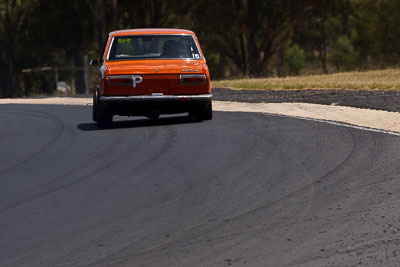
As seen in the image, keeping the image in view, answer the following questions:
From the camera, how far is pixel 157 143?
12.2 m

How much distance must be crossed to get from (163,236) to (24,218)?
1.51 metres

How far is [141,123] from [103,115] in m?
1.15

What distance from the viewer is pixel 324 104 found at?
56.3 ft

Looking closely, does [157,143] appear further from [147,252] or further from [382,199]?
[147,252]

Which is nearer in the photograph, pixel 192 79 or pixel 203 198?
pixel 203 198

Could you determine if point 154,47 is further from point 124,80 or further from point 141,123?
point 141,123

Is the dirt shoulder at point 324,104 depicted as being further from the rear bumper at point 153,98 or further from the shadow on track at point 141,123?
the rear bumper at point 153,98

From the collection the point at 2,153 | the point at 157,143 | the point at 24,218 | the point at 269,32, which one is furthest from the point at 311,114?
the point at 269,32

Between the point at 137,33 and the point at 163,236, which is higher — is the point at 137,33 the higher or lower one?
the higher one

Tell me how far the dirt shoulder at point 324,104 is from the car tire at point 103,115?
3.44m

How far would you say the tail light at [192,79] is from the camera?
47.2 feet

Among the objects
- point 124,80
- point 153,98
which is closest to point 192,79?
point 153,98

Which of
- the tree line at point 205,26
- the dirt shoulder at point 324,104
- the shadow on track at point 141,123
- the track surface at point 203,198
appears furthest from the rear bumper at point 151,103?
the tree line at point 205,26

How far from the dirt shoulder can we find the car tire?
344cm
